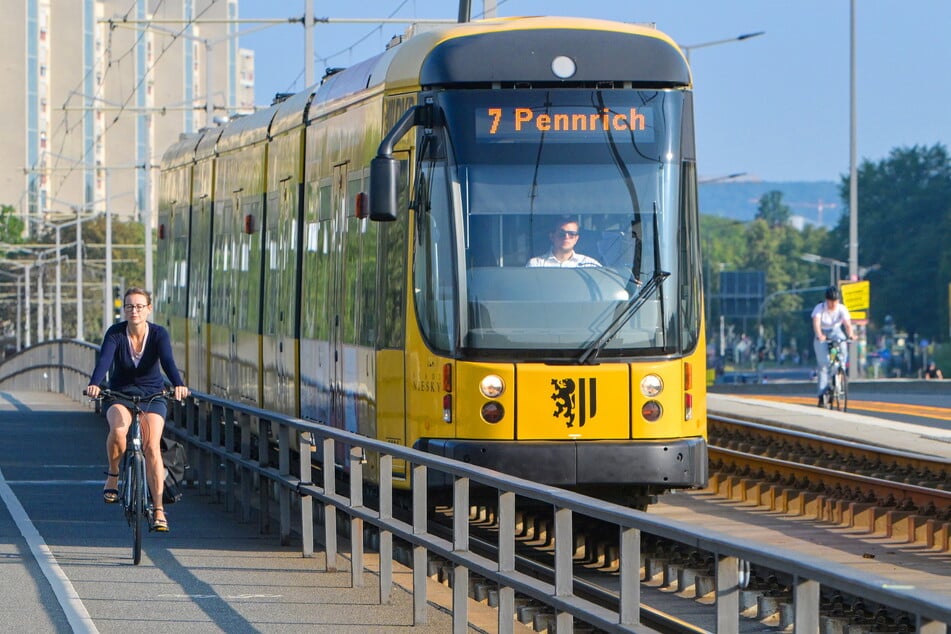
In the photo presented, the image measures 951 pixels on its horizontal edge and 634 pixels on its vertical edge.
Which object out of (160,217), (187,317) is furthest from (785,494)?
(160,217)

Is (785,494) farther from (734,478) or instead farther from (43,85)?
(43,85)

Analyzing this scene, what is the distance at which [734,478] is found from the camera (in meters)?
18.6

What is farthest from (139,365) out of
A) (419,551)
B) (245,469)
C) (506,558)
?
(506,558)

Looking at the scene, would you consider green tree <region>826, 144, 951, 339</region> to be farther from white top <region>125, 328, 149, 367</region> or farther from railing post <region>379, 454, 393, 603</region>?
railing post <region>379, 454, 393, 603</region>

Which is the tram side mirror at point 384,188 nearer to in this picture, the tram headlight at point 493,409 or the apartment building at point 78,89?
the tram headlight at point 493,409

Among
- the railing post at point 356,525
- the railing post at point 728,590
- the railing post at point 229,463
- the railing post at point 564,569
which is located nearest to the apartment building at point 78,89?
the railing post at point 229,463

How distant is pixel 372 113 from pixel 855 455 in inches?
298

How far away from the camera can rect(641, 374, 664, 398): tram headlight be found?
12766mm

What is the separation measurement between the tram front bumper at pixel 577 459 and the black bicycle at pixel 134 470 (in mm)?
1819

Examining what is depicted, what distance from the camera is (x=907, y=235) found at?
125312mm

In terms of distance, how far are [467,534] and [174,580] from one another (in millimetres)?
2891

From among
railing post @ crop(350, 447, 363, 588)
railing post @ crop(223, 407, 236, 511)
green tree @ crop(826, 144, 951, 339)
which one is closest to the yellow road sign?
railing post @ crop(223, 407, 236, 511)

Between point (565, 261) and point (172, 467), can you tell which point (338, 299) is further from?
point (565, 261)

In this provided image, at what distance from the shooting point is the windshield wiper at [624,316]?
1270cm
